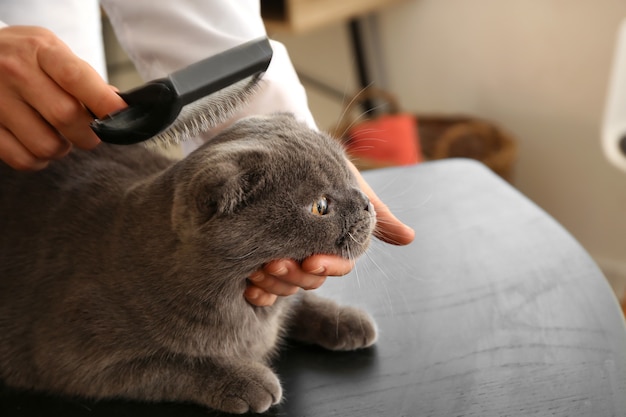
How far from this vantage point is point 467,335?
84 cm

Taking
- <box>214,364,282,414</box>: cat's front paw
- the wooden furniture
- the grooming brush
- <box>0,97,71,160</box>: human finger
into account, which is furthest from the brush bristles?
the wooden furniture

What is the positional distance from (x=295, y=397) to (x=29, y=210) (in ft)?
1.36

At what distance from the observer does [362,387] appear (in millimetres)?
773

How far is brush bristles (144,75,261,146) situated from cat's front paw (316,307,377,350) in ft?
0.91

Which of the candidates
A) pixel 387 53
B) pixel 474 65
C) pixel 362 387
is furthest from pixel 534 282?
pixel 387 53

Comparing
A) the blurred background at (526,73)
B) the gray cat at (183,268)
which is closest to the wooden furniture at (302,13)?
the blurred background at (526,73)

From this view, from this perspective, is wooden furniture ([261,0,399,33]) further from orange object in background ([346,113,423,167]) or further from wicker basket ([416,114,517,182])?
wicker basket ([416,114,517,182])

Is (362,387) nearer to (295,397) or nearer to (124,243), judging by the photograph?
(295,397)

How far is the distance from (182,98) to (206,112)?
98 millimetres

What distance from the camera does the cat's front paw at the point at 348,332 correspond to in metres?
0.84

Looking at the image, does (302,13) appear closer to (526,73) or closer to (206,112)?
(526,73)

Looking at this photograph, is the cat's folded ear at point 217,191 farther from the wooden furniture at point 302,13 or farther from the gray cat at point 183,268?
the wooden furniture at point 302,13

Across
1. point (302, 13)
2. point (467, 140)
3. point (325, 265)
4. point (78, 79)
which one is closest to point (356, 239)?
point (325, 265)

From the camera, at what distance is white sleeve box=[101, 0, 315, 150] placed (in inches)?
36.8
